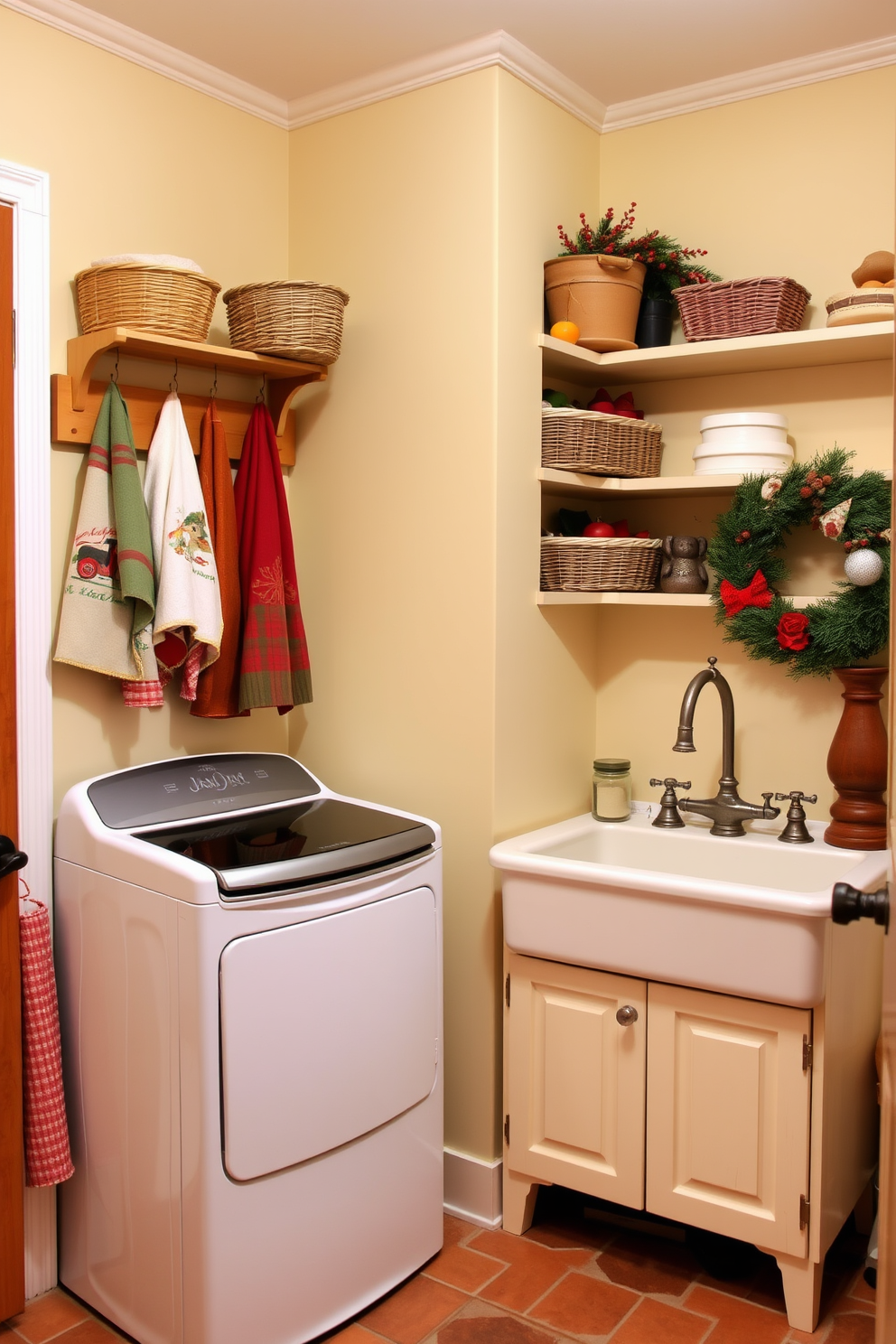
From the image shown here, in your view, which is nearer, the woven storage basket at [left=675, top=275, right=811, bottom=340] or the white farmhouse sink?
the white farmhouse sink

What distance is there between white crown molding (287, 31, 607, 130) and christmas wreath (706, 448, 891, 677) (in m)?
0.99

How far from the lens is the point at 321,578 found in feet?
9.02

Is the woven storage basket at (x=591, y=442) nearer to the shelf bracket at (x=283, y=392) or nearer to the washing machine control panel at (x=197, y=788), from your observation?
the shelf bracket at (x=283, y=392)

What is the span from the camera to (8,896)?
212cm

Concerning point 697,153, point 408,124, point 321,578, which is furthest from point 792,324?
point 321,578

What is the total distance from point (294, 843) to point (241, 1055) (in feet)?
1.26

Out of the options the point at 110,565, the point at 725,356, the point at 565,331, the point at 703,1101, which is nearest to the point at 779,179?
the point at 725,356

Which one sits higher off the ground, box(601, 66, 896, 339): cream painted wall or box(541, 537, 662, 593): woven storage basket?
box(601, 66, 896, 339): cream painted wall

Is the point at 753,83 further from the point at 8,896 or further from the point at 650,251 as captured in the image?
the point at 8,896

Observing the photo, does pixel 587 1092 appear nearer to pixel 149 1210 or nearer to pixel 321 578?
pixel 149 1210

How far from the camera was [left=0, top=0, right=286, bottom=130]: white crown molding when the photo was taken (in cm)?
219

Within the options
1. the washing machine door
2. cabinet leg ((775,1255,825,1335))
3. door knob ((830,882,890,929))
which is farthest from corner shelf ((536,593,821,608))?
door knob ((830,882,890,929))

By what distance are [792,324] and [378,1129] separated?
1.85m

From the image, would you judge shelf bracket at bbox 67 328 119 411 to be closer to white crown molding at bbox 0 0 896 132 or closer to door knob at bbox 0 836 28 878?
white crown molding at bbox 0 0 896 132
